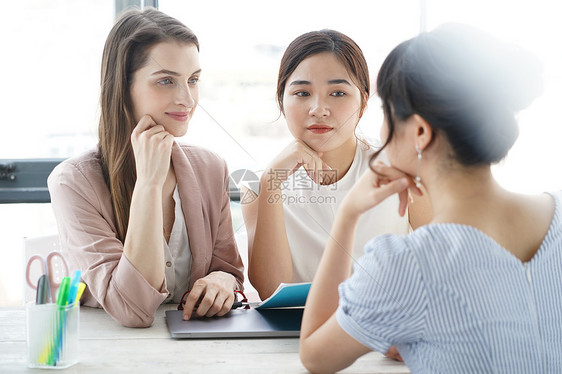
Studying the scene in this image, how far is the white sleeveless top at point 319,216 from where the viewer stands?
0.99 m

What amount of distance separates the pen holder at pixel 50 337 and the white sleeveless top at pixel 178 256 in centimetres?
46

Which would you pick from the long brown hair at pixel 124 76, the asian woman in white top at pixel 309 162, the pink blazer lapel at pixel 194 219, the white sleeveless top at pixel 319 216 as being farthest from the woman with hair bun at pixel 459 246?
the long brown hair at pixel 124 76

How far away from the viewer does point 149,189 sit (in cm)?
124

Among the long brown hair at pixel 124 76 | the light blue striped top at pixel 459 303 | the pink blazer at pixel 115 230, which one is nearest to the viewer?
the light blue striped top at pixel 459 303

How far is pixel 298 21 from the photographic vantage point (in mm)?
2094

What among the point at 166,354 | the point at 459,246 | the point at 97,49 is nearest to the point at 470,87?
the point at 459,246

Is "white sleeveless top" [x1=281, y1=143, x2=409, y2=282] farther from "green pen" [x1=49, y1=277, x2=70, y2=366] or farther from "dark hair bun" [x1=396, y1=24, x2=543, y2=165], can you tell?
"green pen" [x1=49, y1=277, x2=70, y2=366]

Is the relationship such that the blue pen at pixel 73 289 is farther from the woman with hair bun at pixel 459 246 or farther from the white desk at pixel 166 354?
the woman with hair bun at pixel 459 246

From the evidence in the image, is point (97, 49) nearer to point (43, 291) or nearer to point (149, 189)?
point (149, 189)

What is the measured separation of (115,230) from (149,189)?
15 centimetres

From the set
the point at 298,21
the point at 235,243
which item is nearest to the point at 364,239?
the point at 235,243

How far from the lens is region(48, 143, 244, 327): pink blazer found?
3.77 ft

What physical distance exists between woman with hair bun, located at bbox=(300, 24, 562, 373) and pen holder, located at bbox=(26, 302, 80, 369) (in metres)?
0.39

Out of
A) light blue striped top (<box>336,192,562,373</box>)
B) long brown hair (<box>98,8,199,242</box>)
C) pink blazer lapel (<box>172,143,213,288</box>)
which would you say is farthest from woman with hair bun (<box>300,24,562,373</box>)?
long brown hair (<box>98,8,199,242</box>)
